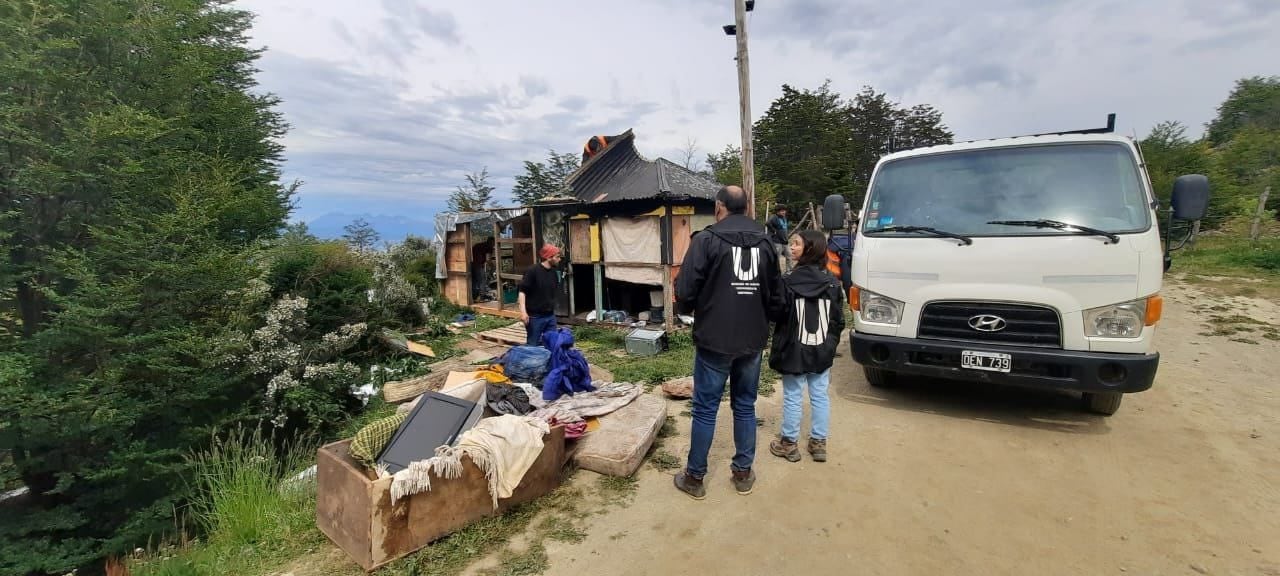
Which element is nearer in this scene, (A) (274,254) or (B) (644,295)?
(A) (274,254)

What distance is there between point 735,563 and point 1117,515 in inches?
88.1

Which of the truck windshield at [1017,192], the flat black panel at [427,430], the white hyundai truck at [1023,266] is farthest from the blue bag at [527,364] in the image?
the truck windshield at [1017,192]

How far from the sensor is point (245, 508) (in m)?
3.15

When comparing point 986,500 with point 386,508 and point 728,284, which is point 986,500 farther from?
point 386,508

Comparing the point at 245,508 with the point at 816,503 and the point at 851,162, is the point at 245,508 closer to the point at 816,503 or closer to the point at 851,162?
the point at 816,503

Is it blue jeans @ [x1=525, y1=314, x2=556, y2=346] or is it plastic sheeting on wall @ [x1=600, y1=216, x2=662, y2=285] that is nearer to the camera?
blue jeans @ [x1=525, y1=314, x2=556, y2=346]

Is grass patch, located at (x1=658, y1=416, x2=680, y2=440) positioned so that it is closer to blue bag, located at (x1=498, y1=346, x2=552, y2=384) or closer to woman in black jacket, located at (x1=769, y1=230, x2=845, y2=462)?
woman in black jacket, located at (x1=769, y1=230, x2=845, y2=462)

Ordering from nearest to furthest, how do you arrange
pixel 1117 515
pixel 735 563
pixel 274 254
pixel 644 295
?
pixel 735 563, pixel 1117 515, pixel 274 254, pixel 644 295

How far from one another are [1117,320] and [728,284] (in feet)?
9.58

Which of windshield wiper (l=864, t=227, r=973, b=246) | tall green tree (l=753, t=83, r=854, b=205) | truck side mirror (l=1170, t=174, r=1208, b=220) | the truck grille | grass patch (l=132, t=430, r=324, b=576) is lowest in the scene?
grass patch (l=132, t=430, r=324, b=576)

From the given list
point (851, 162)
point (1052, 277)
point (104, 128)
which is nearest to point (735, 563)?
point (1052, 277)

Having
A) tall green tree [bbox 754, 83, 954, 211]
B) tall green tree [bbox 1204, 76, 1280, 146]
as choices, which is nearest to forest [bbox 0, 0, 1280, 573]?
tall green tree [bbox 754, 83, 954, 211]

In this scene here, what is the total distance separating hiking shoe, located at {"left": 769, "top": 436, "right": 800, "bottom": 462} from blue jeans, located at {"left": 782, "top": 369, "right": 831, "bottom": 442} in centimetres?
3

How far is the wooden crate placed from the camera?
8.15ft
